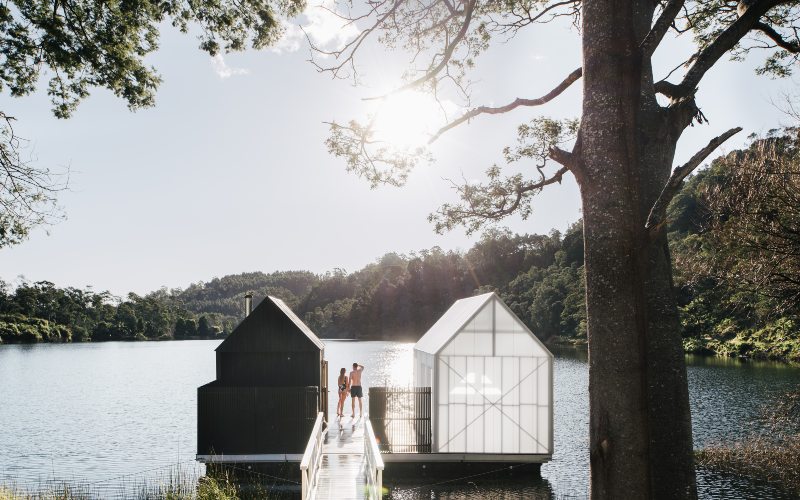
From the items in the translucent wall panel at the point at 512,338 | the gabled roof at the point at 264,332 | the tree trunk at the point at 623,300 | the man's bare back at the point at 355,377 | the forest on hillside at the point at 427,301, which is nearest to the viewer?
the tree trunk at the point at 623,300

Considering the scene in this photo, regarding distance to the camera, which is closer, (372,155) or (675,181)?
(675,181)

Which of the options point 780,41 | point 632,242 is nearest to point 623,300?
point 632,242

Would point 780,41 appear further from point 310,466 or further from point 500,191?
point 310,466

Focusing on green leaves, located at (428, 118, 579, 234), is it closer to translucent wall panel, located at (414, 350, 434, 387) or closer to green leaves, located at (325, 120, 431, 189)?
green leaves, located at (325, 120, 431, 189)

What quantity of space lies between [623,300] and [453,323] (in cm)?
1504

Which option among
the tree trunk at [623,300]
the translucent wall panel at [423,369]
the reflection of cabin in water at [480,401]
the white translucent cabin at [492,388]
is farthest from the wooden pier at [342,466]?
the tree trunk at [623,300]

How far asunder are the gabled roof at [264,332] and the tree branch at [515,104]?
12.9 metres

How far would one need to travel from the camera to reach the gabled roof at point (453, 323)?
18359mm

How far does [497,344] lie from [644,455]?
13589 mm

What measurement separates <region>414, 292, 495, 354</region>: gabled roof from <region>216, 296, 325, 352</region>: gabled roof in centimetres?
→ 347

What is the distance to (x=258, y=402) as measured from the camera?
61.0ft

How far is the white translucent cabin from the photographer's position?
59.4 ft

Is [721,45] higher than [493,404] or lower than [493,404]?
higher

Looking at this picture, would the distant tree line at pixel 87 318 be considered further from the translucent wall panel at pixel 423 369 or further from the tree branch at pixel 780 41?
the tree branch at pixel 780 41
